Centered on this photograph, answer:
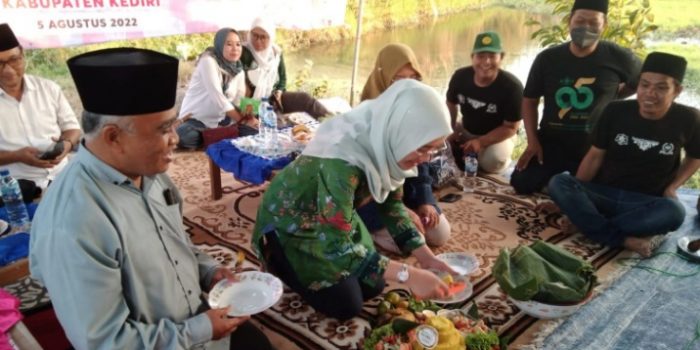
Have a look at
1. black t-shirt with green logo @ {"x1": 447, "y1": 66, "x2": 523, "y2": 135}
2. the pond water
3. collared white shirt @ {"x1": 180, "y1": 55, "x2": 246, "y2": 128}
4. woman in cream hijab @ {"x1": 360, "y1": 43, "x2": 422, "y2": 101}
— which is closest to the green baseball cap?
black t-shirt with green logo @ {"x1": 447, "y1": 66, "x2": 523, "y2": 135}

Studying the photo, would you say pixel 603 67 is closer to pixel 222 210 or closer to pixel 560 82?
pixel 560 82

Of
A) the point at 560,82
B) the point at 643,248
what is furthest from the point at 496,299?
the point at 560,82

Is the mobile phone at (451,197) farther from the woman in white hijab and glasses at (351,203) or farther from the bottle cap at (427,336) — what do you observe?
the bottle cap at (427,336)

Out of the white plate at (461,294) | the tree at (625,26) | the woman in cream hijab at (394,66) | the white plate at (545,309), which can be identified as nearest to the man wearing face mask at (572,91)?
the tree at (625,26)

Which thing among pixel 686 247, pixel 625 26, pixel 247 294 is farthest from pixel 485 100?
pixel 247 294

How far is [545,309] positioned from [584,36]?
2068mm

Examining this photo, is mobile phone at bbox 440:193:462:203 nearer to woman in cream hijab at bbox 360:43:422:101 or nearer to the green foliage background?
woman in cream hijab at bbox 360:43:422:101

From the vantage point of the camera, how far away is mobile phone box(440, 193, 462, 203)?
3447 millimetres

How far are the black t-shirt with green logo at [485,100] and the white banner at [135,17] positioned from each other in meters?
2.29

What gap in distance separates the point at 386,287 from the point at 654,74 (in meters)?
1.87

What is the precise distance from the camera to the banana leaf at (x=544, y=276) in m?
1.98

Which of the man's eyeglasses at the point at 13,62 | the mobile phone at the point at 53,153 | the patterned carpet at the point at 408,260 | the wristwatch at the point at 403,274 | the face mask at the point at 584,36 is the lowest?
the patterned carpet at the point at 408,260

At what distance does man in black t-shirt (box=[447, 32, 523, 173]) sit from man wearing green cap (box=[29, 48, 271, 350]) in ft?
9.25

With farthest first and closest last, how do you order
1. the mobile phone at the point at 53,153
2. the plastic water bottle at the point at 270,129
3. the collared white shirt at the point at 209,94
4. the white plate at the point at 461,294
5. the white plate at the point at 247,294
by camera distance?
the collared white shirt at the point at 209,94 → the plastic water bottle at the point at 270,129 → the mobile phone at the point at 53,153 → the white plate at the point at 461,294 → the white plate at the point at 247,294
